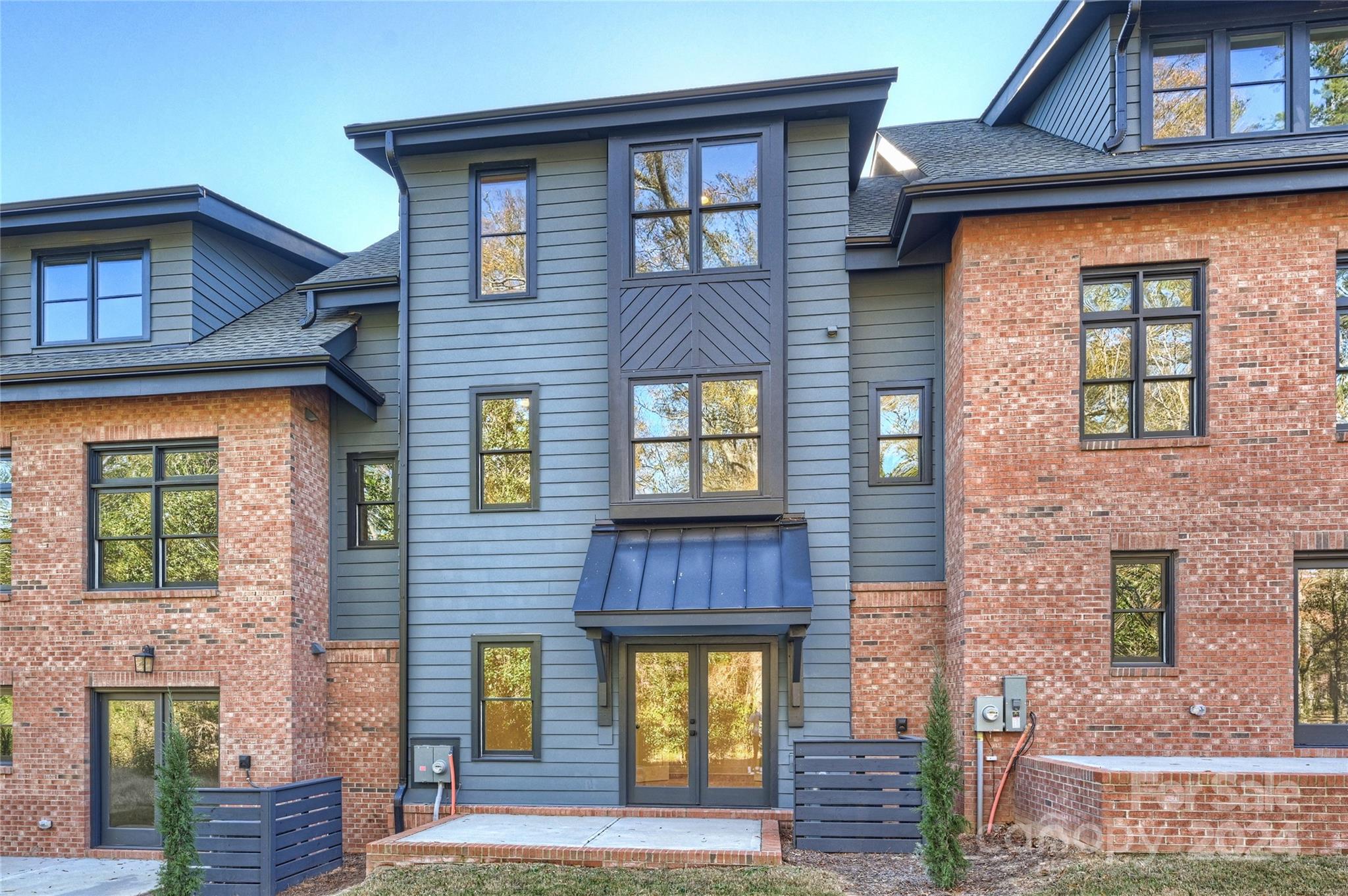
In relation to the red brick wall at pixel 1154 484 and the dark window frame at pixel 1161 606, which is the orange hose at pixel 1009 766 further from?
the dark window frame at pixel 1161 606

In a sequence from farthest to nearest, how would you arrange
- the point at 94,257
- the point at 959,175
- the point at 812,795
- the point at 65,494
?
the point at 94,257, the point at 65,494, the point at 959,175, the point at 812,795

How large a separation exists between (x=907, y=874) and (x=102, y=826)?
30.7 feet

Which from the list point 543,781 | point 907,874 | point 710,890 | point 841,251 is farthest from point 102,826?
point 841,251

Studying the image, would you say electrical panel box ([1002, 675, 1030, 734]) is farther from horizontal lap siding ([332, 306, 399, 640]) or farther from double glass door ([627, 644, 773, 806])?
horizontal lap siding ([332, 306, 399, 640])

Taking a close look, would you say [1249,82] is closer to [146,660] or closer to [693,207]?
[693,207]

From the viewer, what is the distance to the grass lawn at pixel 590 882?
7.56m

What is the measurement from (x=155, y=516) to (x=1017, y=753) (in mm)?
10152

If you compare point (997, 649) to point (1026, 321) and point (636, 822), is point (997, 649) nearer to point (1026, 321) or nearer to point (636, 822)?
point (1026, 321)

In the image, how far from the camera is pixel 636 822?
31.8ft

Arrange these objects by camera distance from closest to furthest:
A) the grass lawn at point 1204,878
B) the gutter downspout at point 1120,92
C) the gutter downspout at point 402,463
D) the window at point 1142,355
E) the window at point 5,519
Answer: the grass lawn at point 1204,878, the window at point 1142,355, the gutter downspout at point 1120,92, the gutter downspout at point 402,463, the window at point 5,519

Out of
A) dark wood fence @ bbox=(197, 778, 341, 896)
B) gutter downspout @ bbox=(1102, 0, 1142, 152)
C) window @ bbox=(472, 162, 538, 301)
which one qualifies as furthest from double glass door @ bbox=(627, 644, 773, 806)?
gutter downspout @ bbox=(1102, 0, 1142, 152)

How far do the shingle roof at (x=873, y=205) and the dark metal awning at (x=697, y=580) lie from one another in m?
3.56

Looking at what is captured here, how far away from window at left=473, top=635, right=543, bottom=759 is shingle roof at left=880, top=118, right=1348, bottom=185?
6.84 metres

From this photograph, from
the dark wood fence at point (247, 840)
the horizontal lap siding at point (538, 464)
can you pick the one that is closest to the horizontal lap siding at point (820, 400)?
the horizontal lap siding at point (538, 464)
